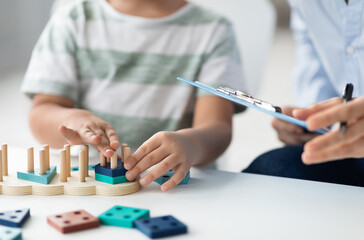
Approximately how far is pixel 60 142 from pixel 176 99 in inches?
9.9

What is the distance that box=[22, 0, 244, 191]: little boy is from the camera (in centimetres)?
88

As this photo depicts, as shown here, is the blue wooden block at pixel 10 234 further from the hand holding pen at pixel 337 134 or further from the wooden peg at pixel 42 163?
the hand holding pen at pixel 337 134

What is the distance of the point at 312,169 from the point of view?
2.25ft

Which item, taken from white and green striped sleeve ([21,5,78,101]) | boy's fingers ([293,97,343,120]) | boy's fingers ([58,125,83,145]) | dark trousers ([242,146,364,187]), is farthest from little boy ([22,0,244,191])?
boy's fingers ([293,97,343,120])

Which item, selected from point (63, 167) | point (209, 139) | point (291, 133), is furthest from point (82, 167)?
point (291, 133)

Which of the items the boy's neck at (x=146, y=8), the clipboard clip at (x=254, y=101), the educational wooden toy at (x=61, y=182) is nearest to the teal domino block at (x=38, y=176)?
the educational wooden toy at (x=61, y=182)

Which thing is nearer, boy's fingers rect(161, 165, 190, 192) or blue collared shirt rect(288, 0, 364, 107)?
boy's fingers rect(161, 165, 190, 192)

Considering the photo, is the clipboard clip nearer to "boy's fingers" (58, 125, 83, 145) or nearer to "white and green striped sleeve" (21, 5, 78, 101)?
"boy's fingers" (58, 125, 83, 145)

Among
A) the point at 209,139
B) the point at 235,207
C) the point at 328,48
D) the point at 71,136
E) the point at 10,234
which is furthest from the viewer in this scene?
the point at 328,48

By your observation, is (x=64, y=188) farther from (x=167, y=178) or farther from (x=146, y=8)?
(x=146, y=8)

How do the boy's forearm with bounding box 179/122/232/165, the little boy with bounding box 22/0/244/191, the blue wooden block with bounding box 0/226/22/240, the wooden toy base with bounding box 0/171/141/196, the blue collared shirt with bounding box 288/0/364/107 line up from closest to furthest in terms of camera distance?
the blue wooden block with bounding box 0/226/22/240, the wooden toy base with bounding box 0/171/141/196, the boy's forearm with bounding box 179/122/232/165, the blue collared shirt with bounding box 288/0/364/107, the little boy with bounding box 22/0/244/191

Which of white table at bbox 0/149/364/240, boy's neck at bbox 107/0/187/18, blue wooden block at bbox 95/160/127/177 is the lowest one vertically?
white table at bbox 0/149/364/240

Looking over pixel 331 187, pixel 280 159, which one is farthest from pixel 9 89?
pixel 331 187

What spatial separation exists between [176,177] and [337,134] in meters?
Answer: 0.21
